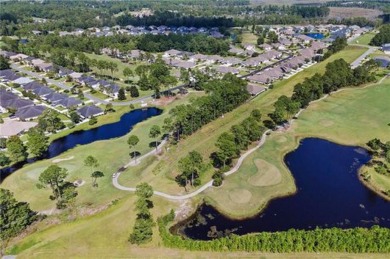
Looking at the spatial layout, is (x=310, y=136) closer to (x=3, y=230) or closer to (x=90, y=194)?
(x=90, y=194)

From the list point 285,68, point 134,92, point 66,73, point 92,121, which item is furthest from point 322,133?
point 66,73

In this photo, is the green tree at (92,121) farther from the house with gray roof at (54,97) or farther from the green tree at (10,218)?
the green tree at (10,218)

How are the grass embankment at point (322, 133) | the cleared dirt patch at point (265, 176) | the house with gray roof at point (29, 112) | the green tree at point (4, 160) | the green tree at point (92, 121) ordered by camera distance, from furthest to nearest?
the house with gray roof at point (29, 112) → the green tree at point (92, 121) → the green tree at point (4, 160) → the cleared dirt patch at point (265, 176) → the grass embankment at point (322, 133)

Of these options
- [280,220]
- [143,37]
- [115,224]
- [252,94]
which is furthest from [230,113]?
[143,37]

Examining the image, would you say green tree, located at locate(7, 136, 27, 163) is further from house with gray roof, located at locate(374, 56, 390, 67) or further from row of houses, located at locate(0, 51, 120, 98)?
house with gray roof, located at locate(374, 56, 390, 67)

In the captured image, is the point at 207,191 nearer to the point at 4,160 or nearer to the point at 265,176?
the point at 265,176

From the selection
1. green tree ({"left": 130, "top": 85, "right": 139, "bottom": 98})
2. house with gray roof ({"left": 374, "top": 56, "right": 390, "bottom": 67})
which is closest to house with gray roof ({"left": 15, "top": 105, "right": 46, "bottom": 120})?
green tree ({"left": 130, "top": 85, "right": 139, "bottom": 98})

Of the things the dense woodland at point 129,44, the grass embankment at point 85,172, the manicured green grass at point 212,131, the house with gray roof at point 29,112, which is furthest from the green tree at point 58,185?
the dense woodland at point 129,44
